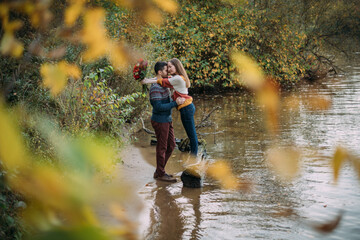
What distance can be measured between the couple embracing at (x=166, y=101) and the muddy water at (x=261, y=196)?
636 millimetres

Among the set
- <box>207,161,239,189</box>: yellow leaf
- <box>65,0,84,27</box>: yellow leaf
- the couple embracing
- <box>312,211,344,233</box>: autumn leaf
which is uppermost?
Answer: <box>65,0,84,27</box>: yellow leaf

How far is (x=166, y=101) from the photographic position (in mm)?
6113

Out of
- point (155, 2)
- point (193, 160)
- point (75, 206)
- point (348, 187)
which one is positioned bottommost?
point (348, 187)

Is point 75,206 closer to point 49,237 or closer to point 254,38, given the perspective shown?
point 49,237

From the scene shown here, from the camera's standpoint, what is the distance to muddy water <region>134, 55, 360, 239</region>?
4598mm

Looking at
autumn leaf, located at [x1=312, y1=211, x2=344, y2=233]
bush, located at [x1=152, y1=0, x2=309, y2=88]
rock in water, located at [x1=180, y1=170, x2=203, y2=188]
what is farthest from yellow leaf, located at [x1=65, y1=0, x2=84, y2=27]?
bush, located at [x1=152, y1=0, x2=309, y2=88]

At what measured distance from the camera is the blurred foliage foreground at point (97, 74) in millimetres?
898

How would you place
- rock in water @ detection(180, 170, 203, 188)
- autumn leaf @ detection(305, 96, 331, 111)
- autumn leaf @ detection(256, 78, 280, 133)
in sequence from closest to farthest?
1. rock in water @ detection(180, 170, 203, 188)
2. autumn leaf @ detection(256, 78, 280, 133)
3. autumn leaf @ detection(305, 96, 331, 111)

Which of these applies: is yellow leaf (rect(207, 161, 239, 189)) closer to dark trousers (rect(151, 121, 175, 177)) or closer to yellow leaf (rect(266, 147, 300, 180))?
yellow leaf (rect(266, 147, 300, 180))

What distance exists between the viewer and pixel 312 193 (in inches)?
234

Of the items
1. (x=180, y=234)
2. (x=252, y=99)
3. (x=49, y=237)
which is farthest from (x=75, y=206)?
(x=252, y=99)

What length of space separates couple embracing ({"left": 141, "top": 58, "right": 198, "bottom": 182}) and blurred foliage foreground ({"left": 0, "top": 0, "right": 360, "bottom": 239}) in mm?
777

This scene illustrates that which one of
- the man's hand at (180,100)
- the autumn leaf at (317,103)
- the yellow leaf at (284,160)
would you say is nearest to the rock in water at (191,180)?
the man's hand at (180,100)

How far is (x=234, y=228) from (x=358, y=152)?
492 cm
